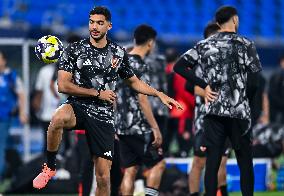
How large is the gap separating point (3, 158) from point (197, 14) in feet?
37.4

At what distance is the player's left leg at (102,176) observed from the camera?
333 inches

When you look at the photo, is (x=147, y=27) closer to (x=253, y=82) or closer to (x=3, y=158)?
(x=253, y=82)

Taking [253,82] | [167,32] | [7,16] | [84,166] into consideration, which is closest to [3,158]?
[84,166]

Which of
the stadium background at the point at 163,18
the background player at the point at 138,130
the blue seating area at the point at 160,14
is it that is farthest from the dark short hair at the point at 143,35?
the blue seating area at the point at 160,14

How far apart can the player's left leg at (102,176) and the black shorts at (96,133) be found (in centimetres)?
6

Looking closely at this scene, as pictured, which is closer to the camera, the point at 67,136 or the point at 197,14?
the point at 67,136

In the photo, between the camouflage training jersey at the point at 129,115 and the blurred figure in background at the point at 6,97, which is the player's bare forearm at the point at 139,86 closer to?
the camouflage training jersey at the point at 129,115

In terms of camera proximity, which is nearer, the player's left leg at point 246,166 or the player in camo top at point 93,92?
the player in camo top at point 93,92

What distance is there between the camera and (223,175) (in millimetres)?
10453

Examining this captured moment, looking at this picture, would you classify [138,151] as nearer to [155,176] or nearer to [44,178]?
[155,176]

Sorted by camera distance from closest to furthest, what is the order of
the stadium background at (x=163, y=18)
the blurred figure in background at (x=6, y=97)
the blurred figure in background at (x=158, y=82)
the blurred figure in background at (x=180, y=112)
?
1. the blurred figure in background at (x=158, y=82)
2. the blurred figure in background at (x=6, y=97)
3. the blurred figure in background at (x=180, y=112)
4. the stadium background at (x=163, y=18)

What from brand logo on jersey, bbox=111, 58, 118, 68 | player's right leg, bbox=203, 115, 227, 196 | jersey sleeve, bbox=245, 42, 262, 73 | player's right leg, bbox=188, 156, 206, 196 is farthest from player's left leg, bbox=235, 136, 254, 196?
brand logo on jersey, bbox=111, 58, 118, 68

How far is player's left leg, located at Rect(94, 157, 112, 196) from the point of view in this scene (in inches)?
333

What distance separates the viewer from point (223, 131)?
9398 mm
